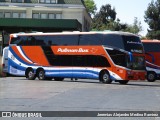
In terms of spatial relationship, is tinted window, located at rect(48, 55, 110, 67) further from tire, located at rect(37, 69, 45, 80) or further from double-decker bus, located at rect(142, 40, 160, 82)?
double-decker bus, located at rect(142, 40, 160, 82)

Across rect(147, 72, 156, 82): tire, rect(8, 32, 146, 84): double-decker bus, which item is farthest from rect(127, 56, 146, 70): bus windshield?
rect(147, 72, 156, 82): tire

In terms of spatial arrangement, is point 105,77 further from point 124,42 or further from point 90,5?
point 90,5

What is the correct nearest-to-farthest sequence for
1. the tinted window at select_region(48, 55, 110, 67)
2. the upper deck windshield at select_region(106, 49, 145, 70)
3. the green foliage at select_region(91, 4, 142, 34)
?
the upper deck windshield at select_region(106, 49, 145, 70) < the tinted window at select_region(48, 55, 110, 67) < the green foliage at select_region(91, 4, 142, 34)

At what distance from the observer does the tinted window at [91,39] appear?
3020cm

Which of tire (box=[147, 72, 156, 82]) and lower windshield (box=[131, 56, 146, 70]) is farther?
tire (box=[147, 72, 156, 82])

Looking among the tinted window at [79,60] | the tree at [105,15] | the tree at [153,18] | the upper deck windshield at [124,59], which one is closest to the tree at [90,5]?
the tree at [105,15]

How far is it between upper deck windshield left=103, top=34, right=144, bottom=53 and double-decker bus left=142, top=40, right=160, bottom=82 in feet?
20.9

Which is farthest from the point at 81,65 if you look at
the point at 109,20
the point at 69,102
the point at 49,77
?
the point at 109,20

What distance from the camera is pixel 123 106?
14.5 m

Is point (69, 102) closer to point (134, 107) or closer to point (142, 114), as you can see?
point (134, 107)

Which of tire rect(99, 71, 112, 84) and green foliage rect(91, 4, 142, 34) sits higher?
green foliage rect(91, 4, 142, 34)

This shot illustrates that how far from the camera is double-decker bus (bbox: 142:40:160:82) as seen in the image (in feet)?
118

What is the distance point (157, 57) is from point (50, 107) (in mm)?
23397

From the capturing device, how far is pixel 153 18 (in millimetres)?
75125
